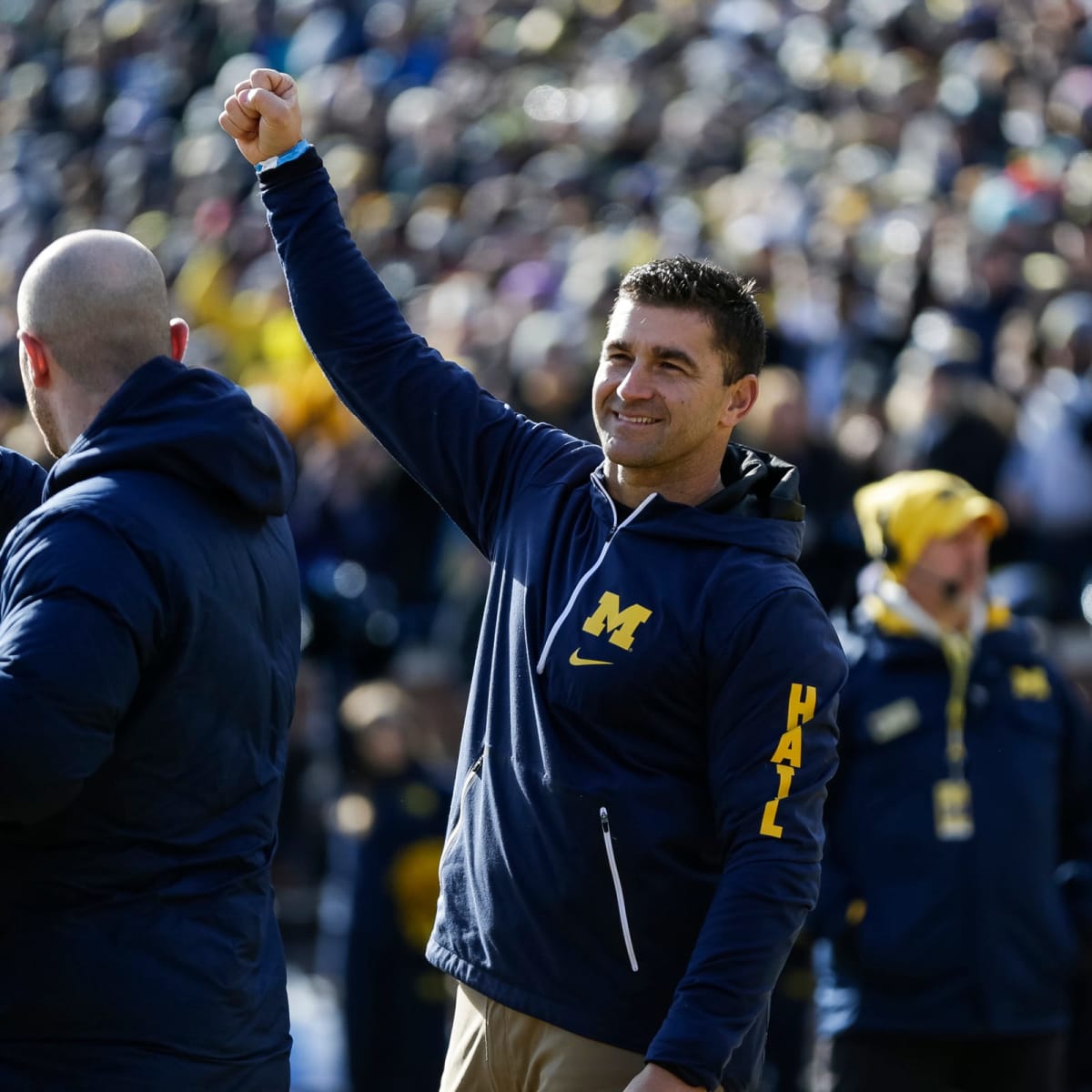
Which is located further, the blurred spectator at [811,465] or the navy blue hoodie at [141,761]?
the blurred spectator at [811,465]

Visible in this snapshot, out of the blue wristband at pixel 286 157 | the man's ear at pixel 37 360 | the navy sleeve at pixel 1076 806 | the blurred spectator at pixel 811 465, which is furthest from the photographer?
the blurred spectator at pixel 811 465

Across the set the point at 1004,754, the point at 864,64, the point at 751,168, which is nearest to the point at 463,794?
the point at 1004,754

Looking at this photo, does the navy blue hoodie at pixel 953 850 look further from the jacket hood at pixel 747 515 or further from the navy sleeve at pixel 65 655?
the navy sleeve at pixel 65 655

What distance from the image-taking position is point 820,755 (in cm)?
355

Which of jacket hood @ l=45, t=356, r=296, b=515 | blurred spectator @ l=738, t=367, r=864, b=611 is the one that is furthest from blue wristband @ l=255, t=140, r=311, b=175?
blurred spectator @ l=738, t=367, r=864, b=611

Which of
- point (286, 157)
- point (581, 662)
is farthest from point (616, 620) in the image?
point (286, 157)

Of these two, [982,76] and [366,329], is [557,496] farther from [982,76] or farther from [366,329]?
[982,76]

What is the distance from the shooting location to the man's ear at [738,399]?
380 cm

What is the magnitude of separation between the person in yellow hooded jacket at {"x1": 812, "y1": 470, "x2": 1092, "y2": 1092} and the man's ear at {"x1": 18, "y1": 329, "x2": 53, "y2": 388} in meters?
2.88

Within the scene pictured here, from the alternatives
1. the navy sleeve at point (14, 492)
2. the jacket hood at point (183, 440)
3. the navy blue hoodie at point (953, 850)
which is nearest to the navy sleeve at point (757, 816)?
the jacket hood at point (183, 440)

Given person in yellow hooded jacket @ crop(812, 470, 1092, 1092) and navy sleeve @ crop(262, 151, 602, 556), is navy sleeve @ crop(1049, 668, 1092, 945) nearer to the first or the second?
person in yellow hooded jacket @ crop(812, 470, 1092, 1092)

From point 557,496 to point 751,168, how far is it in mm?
10983

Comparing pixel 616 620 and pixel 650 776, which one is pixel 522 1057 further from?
pixel 616 620

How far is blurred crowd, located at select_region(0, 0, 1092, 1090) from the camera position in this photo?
28.6ft
